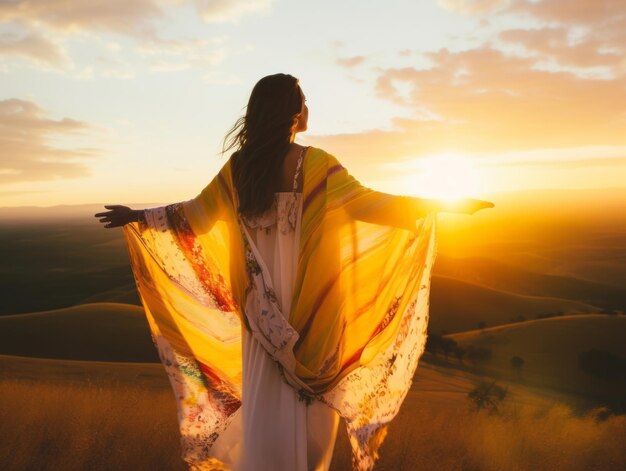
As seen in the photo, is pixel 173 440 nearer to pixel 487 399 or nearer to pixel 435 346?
pixel 487 399

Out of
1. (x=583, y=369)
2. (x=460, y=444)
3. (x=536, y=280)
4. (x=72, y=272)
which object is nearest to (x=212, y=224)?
(x=460, y=444)

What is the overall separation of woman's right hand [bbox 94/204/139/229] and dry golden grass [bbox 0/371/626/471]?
76.6 inches

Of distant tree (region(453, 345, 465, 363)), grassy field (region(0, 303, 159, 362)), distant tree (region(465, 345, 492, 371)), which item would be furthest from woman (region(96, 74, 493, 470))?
distant tree (region(453, 345, 465, 363))

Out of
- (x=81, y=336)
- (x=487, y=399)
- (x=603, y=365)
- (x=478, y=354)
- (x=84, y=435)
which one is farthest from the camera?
(x=478, y=354)

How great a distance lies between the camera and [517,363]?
111ft

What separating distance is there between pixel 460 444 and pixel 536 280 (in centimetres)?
9686

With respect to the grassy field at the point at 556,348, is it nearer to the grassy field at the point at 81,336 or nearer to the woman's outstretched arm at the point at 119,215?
the grassy field at the point at 81,336

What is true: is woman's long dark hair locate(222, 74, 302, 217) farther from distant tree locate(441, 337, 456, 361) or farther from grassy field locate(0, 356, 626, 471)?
distant tree locate(441, 337, 456, 361)

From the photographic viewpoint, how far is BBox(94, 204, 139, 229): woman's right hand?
3.75 meters

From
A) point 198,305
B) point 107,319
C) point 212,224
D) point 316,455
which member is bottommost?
point 107,319

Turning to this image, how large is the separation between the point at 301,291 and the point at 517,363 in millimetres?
34148

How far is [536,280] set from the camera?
94125 mm

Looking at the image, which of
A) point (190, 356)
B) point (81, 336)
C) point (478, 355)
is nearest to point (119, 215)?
point (190, 356)

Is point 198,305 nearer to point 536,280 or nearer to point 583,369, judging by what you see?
point 583,369
